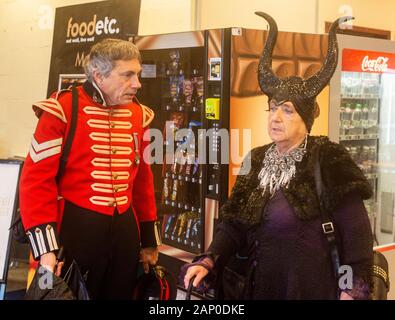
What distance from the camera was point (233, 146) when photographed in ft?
10.0

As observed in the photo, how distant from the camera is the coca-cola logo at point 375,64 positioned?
3.47 meters

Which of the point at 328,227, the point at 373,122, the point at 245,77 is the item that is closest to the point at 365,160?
the point at 373,122

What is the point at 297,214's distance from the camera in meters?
1.86

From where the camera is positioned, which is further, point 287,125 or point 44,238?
point 44,238

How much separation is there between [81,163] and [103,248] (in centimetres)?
36

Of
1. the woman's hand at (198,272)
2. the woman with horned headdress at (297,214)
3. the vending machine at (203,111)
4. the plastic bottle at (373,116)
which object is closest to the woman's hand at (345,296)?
the woman with horned headdress at (297,214)

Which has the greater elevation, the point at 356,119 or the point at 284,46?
the point at 284,46

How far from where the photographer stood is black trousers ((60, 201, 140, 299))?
7.32 feet

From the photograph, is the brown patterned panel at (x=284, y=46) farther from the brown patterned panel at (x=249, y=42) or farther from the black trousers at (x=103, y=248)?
the black trousers at (x=103, y=248)

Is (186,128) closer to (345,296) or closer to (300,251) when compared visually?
(300,251)

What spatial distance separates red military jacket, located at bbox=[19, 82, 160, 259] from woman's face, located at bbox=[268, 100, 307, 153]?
69 cm

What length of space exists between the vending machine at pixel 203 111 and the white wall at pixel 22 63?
4.70ft

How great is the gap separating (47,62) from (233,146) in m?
2.25
